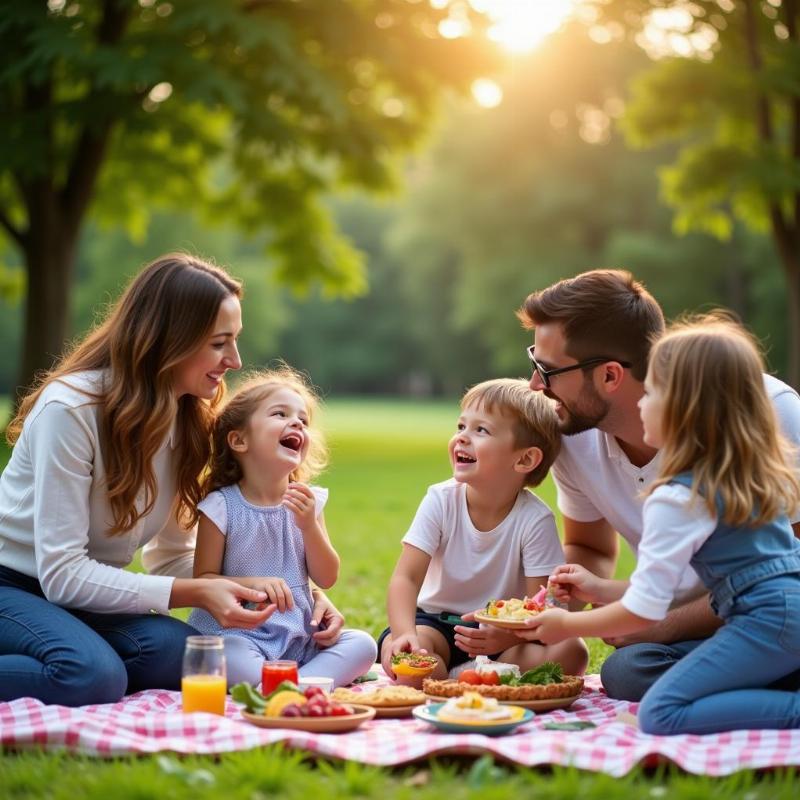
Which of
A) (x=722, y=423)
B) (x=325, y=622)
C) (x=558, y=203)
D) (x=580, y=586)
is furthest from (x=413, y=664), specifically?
(x=558, y=203)

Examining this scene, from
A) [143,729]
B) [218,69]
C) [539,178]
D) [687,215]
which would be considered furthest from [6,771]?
[539,178]

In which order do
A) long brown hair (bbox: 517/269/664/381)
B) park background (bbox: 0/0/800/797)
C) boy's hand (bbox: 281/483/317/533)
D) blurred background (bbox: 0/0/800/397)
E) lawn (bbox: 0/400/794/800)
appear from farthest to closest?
blurred background (bbox: 0/0/800/397) → park background (bbox: 0/0/800/797) → long brown hair (bbox: 517/269/664/381) → boy's hand (bbox: 281/483/317/533) → lawn (bbox: 0/400/794/800)

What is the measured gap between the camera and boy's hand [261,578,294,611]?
4.63m

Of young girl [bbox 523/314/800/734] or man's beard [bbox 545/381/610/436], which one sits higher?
man's beard [bbox 545/381/610/436]

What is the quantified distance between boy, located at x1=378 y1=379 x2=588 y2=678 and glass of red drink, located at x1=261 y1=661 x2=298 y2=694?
699 millimetres

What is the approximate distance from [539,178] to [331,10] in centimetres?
2537

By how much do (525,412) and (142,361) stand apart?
62.4 inches

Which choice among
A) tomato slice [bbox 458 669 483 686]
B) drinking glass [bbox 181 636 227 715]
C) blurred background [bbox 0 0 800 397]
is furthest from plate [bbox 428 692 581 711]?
blurred background [bbox 0 0 800 397]

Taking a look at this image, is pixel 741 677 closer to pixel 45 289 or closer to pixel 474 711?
pixel 474 711

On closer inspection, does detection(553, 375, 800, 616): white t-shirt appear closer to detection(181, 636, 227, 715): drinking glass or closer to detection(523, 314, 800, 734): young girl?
detection(523, 314, 800, 734): young girl

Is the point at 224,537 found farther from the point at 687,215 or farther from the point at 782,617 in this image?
the point at 687,215

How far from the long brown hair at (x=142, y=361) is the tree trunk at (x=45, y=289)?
13.5 metres

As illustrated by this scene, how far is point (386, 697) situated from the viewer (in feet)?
13.8

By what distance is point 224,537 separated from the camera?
16.3 feet
